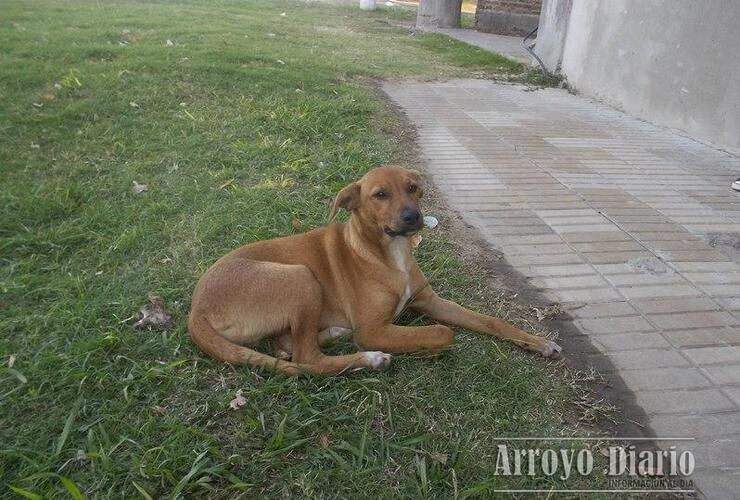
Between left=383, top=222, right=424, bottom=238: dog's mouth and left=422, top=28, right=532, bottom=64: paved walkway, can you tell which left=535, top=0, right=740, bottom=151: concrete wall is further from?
left=383, top=222, right=424, bottom=238: dog's mouth

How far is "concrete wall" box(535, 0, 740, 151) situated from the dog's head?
5.06 metres

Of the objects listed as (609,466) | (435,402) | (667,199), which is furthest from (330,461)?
(667,199)

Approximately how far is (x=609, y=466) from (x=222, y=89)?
22.1 feet

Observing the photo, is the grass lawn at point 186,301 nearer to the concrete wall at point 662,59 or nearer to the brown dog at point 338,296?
the brown dog at point 338,296

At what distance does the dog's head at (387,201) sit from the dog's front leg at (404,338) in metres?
0.53

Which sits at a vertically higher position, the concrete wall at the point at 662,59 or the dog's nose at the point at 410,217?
the concrete wall at the point at 662,59

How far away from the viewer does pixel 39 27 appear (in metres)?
9.97

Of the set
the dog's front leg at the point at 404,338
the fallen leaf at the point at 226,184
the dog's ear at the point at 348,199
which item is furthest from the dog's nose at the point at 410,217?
the fallen leaf at the point at 226,184

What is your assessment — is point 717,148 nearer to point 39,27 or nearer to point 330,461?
point 330,461

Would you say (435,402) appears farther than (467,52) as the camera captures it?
No

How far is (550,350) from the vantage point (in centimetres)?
315

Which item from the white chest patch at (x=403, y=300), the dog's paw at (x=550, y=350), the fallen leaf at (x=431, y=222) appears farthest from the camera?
the fallen leaf at (x=431, y=222)

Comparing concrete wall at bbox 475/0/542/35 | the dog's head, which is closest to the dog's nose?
the dog's head

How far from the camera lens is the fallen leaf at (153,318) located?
331 cm
